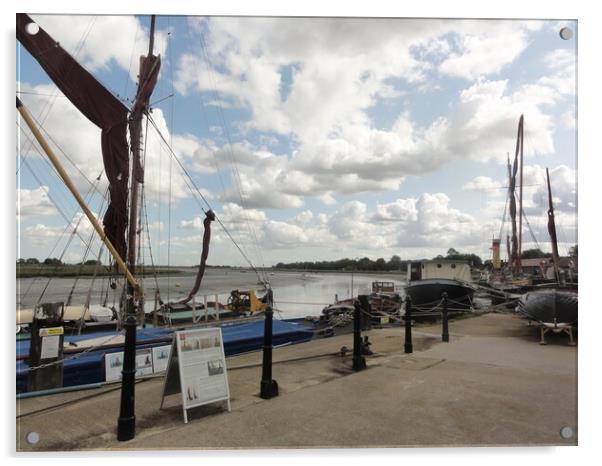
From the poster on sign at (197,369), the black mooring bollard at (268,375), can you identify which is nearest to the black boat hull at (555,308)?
the black mooring bollard at (268,375)

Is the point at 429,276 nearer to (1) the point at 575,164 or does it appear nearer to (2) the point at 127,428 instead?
(1) the point at 575,164

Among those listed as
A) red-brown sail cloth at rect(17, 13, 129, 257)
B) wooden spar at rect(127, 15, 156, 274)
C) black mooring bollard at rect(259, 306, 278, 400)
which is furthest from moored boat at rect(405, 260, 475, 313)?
black mooring bollard at rect(259, 306, 278, 400)

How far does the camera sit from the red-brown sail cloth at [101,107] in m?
4.95

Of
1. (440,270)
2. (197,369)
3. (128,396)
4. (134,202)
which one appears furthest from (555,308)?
(440,270)

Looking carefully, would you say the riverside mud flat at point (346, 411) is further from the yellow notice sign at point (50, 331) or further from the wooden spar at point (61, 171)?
the wooden spar at point (61, 171)

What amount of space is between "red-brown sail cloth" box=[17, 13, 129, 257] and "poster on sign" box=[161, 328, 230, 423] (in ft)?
11.9

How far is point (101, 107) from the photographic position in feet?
22.0

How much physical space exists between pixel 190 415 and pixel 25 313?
8.62 m

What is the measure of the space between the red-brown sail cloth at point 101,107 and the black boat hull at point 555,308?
8.16 meters

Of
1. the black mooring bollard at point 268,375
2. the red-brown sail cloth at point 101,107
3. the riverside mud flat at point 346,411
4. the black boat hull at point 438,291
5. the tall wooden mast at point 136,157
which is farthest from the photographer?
Answer: the black boat hull at point 438,291

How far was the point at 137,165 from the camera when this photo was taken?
28.9 feet

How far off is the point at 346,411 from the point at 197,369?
165 cm

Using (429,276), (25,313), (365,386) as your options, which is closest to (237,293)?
(25,313)

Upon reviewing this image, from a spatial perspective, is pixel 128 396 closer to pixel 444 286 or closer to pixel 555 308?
pixel 555 308
